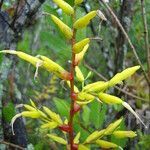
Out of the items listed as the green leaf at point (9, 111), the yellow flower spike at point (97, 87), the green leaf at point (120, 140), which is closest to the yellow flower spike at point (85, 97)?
the yellow flower spike at point (97, 87)

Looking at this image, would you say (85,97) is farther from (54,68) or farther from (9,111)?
(9,111)

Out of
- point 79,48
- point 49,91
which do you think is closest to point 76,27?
point 79,48

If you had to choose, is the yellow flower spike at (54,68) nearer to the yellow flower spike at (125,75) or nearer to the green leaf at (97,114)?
the yellow flower spike at (125,75)

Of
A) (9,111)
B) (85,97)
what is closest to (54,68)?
(85,97)

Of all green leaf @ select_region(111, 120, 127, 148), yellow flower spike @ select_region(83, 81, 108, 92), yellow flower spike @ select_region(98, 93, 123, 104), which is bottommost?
green leaf @ select_region(111, 120, 127, 148)

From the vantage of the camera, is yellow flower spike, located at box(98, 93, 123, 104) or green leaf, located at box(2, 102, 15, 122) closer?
yellow flower spike, located at box(98, 93, 123, 104)

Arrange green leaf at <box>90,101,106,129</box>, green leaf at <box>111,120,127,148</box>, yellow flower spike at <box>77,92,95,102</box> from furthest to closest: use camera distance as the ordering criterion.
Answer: green leaf at <box>90,101,106,129</box> < green leaf at <box>111,120,127,148</box> < yellow flower spike at <box>77,92,95,102</box>

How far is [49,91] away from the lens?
4.50 meters

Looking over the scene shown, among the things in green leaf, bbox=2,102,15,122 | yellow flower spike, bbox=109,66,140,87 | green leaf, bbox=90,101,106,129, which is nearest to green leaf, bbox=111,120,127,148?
green leaf, bbox=90,101,106,129

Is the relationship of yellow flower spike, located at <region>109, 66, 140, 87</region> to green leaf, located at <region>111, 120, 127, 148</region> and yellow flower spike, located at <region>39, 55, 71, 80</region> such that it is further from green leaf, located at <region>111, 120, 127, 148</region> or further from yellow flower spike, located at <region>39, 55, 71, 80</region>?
green leaf, located at <region>111, 120, 127, 148</region>

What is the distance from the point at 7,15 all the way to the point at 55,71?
1068 mm

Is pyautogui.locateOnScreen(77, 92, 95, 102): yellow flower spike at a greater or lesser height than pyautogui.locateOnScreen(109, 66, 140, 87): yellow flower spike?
lesser

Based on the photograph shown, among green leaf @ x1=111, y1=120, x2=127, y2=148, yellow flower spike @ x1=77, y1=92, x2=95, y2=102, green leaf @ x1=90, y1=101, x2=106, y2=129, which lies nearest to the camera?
yellow flower spike @ x1=77, y1=92, x2=95, y2=102

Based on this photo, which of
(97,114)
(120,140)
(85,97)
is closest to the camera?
(85,97)
